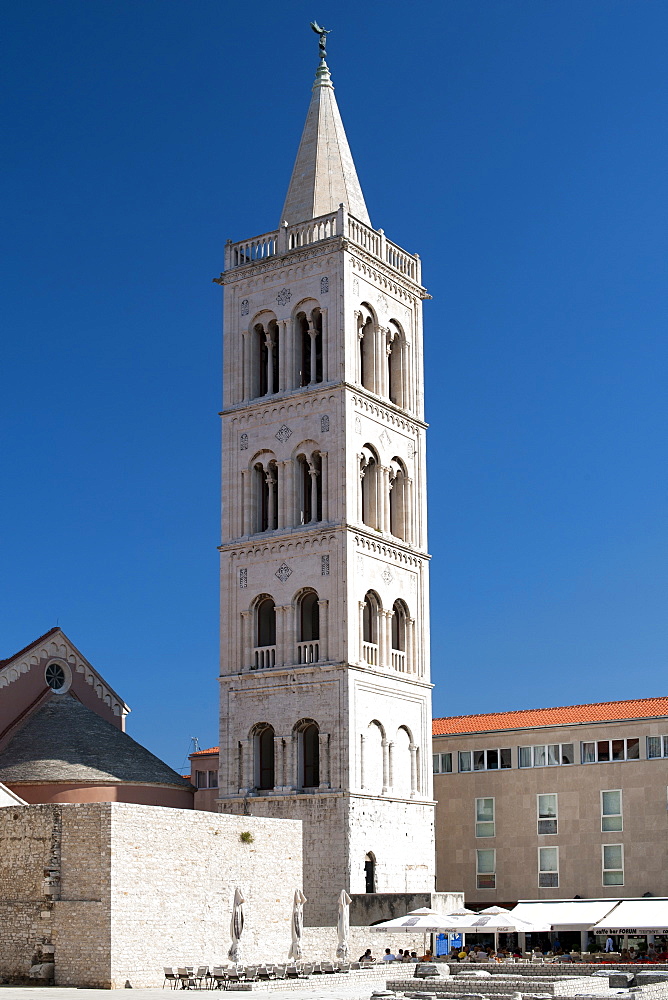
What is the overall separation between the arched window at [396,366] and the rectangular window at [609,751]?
50.7 ft

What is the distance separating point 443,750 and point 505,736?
3220 millimetres

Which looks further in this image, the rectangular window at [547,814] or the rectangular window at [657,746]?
the rectangular window at [547,814]

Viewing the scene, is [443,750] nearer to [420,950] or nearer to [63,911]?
[420,950]

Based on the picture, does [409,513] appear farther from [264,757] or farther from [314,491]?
[264,757]

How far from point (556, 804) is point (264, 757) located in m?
11.5

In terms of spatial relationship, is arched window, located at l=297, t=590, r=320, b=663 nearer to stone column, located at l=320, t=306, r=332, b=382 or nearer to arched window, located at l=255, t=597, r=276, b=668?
arched window, located at l=255, t=597, r=276, b=668

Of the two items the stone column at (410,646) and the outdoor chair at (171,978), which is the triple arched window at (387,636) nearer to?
the stone column at (410,646)

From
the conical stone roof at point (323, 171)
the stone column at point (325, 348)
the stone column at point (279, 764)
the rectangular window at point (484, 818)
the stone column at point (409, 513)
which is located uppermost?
the conical stone roof at point (323, 171)

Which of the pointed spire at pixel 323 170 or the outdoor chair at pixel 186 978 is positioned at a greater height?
the pointed spire at pixel 323 170

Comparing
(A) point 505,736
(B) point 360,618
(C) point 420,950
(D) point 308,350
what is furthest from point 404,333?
(C) point 420,950

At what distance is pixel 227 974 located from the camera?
1398 inches

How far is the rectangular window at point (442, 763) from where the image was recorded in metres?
60.3

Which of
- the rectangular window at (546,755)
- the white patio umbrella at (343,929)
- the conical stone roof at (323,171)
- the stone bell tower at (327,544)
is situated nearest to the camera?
the white patio umbrella at (343,929)

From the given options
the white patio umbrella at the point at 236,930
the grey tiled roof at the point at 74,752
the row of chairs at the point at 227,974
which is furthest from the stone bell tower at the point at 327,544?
the white patio umbrella at the point at 236,930
